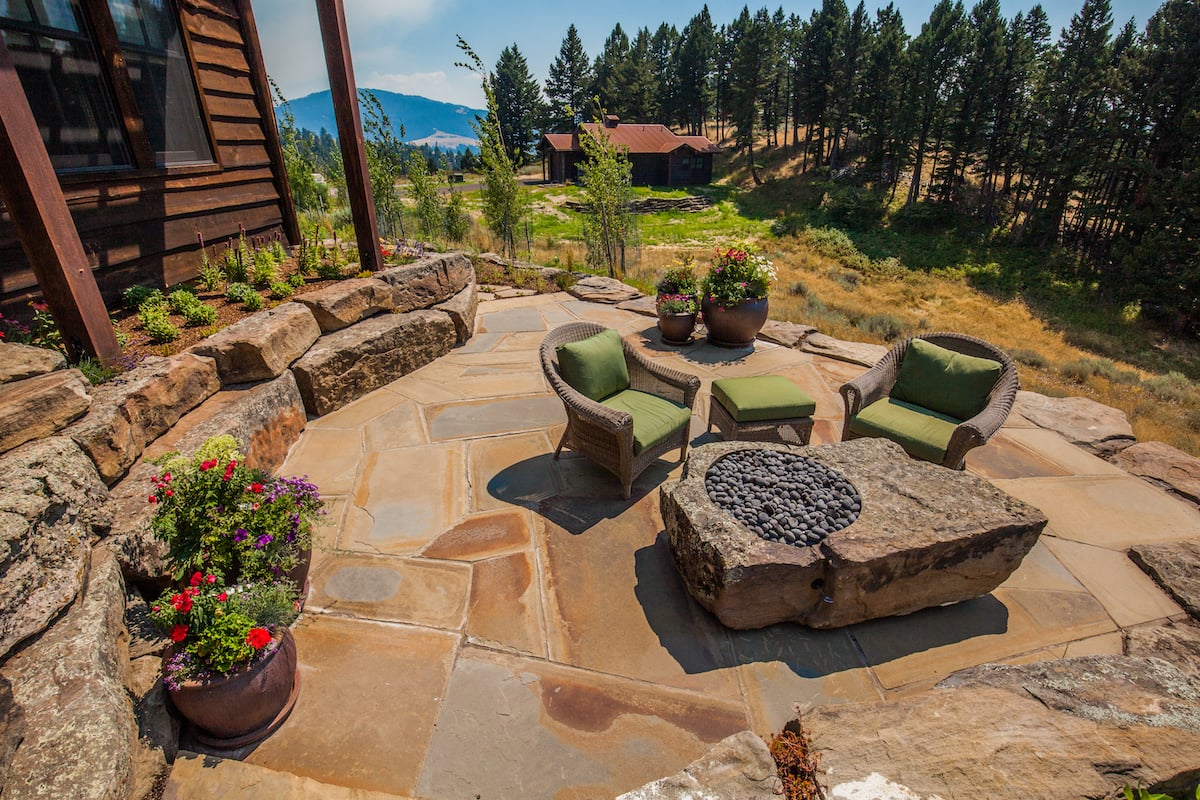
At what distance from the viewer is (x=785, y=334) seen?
6457mm

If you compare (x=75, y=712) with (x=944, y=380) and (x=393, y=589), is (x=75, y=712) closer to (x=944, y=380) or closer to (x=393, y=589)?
(x=393, y=589)

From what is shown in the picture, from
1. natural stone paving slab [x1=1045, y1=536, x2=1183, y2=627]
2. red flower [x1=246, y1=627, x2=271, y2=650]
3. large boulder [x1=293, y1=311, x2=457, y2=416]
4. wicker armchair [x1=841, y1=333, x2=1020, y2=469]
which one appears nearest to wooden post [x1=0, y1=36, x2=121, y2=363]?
large boulder [x1=293, y1=311, x2=457, y2=416]

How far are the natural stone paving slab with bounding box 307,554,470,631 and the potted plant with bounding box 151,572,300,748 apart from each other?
0.58m

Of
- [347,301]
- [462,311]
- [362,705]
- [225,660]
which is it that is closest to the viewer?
[225,660]

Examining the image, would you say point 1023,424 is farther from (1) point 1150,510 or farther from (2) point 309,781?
(2) point 309,781

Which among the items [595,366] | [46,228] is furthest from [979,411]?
[46,228]

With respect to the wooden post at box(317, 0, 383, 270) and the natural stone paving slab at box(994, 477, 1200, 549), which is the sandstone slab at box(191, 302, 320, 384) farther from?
the natural stone paving slab at box(994, 477, 1200, 549)

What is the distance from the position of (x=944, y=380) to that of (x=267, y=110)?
7727 millimetres

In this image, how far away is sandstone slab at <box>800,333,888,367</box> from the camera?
5836 mm

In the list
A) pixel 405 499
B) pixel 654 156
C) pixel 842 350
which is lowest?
pixel 405 499

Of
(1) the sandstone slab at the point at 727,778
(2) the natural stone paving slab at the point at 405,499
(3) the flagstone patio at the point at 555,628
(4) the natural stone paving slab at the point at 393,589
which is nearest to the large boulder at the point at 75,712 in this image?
(3) the flagstone patio at the point at 555,628

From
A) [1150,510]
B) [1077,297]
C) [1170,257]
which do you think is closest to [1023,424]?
[1150,510]

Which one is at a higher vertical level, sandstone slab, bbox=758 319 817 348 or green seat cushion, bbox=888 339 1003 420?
green seat cushion, bbox=888 339 1003 420

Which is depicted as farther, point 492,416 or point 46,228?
point 492,416
